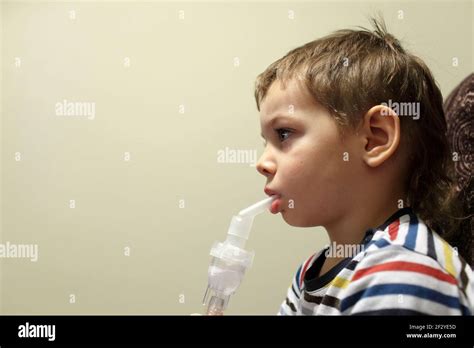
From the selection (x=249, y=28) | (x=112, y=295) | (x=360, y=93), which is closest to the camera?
(x=360, y=93)

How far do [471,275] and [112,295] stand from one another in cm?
77

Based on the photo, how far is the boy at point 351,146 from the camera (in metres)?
0.69

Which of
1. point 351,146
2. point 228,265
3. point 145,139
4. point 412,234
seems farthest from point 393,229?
point 145,139

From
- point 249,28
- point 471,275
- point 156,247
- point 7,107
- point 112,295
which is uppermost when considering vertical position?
point 249,28

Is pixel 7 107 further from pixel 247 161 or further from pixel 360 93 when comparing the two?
pixel 360 93

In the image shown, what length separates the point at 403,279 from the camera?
0.53 meters

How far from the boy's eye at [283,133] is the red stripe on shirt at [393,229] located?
0.21 metres

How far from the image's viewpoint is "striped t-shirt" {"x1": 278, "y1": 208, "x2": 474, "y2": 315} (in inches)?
20.7

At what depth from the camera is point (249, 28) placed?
116 centimetres

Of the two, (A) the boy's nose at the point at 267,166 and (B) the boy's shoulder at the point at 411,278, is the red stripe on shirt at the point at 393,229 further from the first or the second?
(A) the boy's nose at the point at 267,166

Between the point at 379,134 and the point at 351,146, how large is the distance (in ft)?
0.15

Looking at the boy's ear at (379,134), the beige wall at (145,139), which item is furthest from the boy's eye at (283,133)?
the beige wall at (145,139)

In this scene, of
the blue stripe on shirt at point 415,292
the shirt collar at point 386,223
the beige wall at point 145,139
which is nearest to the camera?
the blue stripe on shirt at point 415,292
